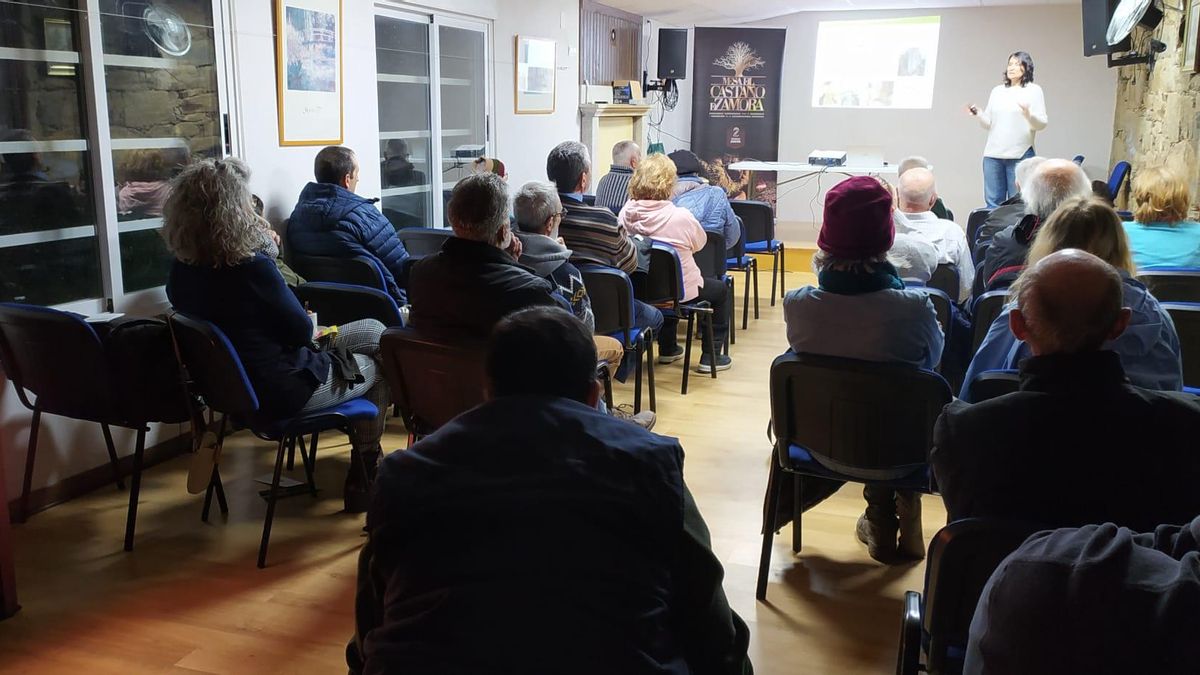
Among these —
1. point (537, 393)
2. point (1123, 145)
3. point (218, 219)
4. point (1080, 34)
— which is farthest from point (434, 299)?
point (1080, 34)

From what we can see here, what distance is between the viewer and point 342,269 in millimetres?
4148

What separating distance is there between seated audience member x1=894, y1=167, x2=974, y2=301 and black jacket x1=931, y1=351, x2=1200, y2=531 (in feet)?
8.02

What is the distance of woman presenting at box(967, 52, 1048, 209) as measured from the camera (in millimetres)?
7590

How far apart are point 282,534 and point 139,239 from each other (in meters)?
1.44

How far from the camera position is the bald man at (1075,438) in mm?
1580

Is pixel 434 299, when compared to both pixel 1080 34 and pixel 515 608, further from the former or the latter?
pixel 1080 34

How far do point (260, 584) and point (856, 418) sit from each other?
Answer: 70.9 inches

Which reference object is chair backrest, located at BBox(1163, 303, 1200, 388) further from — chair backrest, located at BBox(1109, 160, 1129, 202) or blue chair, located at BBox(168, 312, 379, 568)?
chair backrest, located at BBox(1109, 160, 1129, 202)

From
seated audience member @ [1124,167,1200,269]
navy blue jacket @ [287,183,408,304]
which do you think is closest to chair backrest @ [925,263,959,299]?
seated audience member @ [1124,167,1200,269]

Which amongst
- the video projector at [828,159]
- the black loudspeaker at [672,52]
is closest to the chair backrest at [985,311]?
the video projector at [828,159]

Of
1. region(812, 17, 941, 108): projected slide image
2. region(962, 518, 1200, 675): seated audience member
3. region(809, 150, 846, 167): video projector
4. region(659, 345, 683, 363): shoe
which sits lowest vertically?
region(659, 345, 683, 363): shoe

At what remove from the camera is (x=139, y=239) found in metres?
3.76

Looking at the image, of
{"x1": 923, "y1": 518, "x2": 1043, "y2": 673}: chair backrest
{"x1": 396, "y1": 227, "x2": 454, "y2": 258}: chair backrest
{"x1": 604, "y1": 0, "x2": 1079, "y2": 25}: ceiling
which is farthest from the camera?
{"x1": 604, "y1": 0, "x2": 1079, "y2": 25}: ceiling

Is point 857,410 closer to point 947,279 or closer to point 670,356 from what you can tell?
point 947,279
